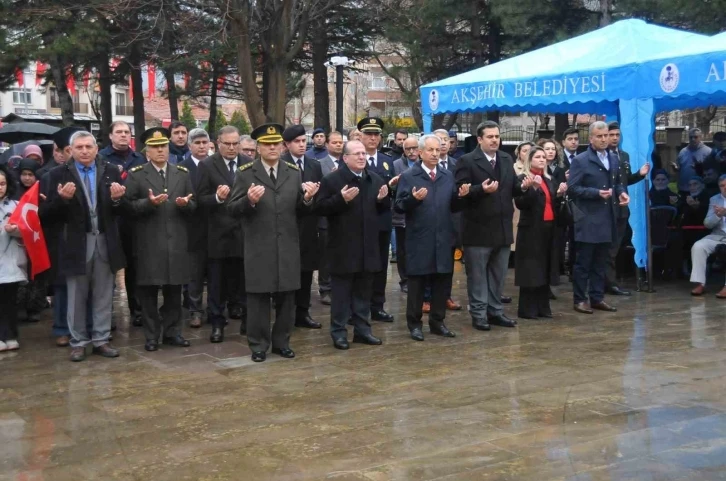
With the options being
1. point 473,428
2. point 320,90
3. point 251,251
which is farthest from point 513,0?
point 473,428

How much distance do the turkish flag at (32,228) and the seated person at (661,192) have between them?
776 centimetres

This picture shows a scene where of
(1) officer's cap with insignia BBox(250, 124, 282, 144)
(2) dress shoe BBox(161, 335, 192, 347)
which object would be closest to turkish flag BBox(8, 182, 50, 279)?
(2) dress shoe BBox(161, 335, 192, 347)

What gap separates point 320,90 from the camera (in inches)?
1026

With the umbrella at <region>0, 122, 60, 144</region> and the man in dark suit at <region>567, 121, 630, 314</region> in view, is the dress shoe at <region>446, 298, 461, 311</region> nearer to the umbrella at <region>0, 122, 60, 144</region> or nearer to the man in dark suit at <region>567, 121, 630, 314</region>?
the man in dark suit at <region>567, 121, 630, 314</region>

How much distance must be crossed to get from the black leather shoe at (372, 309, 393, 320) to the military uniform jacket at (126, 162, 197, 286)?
2.18 meters

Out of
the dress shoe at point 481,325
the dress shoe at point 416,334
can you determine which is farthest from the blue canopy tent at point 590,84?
the dress shoe at point 416,334

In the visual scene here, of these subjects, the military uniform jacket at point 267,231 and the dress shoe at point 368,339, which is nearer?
the military uniform jacket at point 267,231

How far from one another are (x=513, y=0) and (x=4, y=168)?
1748cm

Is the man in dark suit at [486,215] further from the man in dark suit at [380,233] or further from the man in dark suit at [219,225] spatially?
the man in dark suit at [219,225]

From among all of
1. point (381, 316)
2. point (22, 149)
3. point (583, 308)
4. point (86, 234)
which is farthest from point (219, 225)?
point (583, 308)

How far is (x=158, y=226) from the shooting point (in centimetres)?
754

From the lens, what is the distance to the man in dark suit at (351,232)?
7512 millimetres

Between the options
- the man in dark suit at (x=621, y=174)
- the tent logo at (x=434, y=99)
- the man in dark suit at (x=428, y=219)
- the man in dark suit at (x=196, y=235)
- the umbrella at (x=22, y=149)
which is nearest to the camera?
the man in dark suit at (x=428, y=219)

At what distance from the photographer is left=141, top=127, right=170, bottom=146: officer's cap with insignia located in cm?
759
